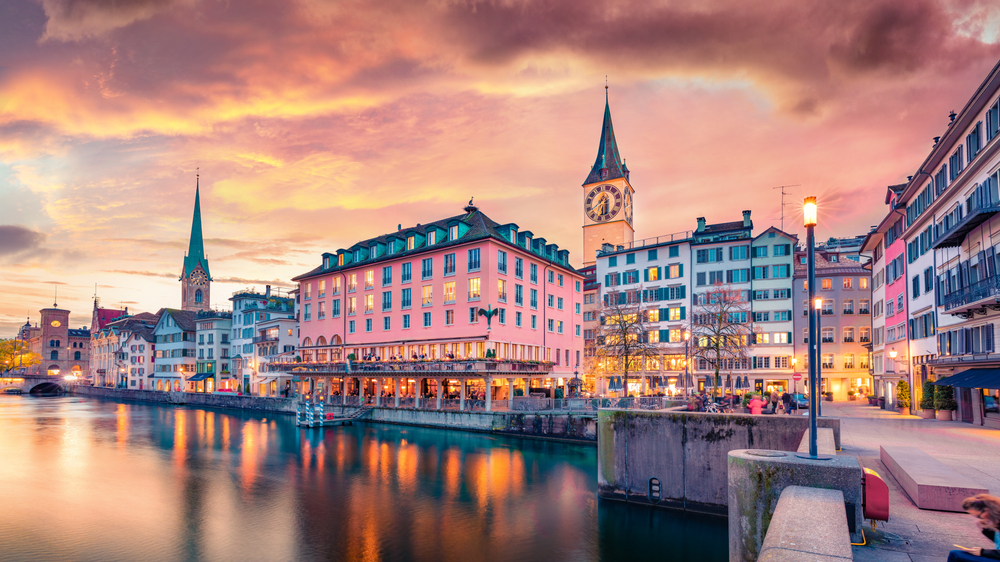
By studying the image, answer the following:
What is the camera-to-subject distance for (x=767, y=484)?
11.6 m

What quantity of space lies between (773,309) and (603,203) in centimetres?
5550

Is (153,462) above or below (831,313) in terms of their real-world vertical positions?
below

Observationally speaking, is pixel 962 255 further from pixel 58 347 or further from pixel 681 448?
pixel 58 347

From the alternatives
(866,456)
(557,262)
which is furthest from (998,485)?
(557,262)

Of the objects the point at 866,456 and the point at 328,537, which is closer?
the point at 866,456

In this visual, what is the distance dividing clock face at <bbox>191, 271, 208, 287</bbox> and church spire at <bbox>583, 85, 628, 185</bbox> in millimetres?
117192

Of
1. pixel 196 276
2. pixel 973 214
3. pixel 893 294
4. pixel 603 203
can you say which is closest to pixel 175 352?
pixel 196 276

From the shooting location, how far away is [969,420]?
32.8 m

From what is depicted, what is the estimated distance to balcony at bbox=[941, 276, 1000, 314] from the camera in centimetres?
2766

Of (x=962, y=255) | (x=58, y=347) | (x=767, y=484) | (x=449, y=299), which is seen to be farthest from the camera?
(x=58, y=347)

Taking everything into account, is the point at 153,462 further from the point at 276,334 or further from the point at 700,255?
the point at 700,255

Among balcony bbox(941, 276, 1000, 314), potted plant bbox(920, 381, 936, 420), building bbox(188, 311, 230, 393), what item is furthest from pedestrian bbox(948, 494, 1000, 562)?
building bbox(188, 311, 230, 393)

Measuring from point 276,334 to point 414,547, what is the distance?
71904 millimetres

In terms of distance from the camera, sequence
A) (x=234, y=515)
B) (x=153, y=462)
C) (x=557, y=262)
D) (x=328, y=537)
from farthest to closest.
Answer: (x=557, y=262) → (x=153, y=462) → (x=234, y=515) → (x=328, y=537)
